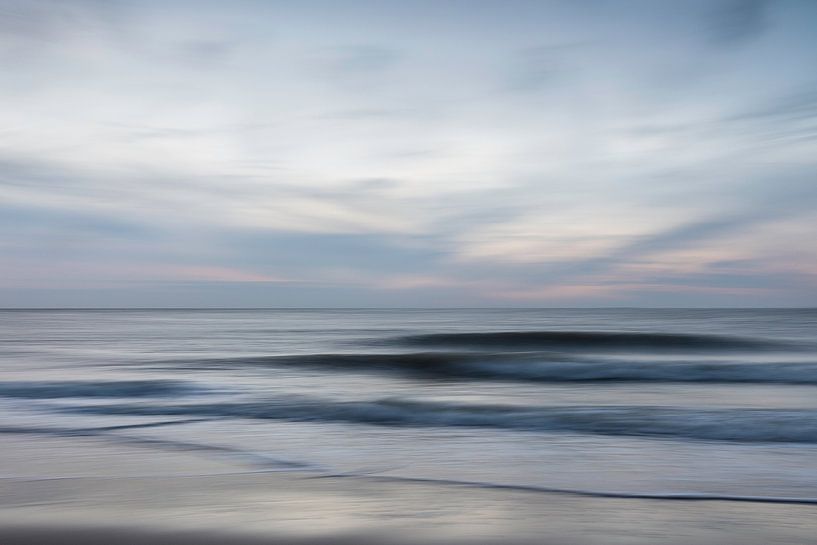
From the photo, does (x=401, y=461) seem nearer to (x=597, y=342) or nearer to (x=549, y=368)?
(x=549, y=368)

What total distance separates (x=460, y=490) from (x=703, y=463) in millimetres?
2426

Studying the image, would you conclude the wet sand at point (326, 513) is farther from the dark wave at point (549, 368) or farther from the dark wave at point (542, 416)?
the dark wave at point (549, 368)

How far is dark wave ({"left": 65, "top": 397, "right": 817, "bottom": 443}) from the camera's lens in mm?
7637

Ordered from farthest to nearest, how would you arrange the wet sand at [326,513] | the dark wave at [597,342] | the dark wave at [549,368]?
the dark wave at [597,342] < the dark wave at [549,368] < the wet sand at [326,513]

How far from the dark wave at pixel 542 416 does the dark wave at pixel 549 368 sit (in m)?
6.06

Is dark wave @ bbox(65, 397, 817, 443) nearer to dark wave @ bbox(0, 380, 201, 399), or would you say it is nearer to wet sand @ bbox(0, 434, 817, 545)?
dark wave @ bbox(0, 380, 201, 399)

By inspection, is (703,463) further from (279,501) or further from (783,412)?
(783,412)

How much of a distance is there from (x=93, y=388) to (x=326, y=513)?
976cm

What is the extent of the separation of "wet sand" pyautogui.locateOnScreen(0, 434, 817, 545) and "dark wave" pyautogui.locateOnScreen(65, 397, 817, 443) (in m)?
3.48

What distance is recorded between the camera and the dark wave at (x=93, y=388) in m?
11.5

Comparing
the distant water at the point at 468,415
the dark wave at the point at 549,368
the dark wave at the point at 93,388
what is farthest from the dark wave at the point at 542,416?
the dark wave at the point at 549,368

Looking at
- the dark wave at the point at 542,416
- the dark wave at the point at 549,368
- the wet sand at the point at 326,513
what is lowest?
the dark wave at the point at 549,368

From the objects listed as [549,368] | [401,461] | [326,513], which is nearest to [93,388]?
[401,461]

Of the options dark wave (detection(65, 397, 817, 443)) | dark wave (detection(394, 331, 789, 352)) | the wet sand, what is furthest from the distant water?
dark wave (detection(394, 331, 789, 352))
